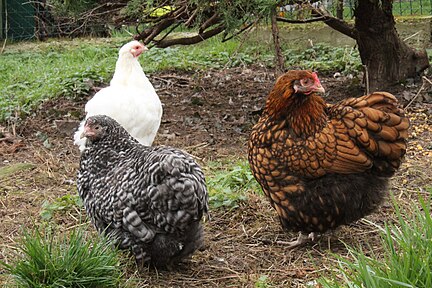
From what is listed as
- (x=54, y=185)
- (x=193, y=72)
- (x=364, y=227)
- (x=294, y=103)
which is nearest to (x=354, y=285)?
(x=294, y=103)

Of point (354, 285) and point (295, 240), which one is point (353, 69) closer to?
point (295, 240)

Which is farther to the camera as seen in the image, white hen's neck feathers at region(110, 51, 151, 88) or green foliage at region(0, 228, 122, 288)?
white hen's neck feathers at region(110, 51, 151, 88)

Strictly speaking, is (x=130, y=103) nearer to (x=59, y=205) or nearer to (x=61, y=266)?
(x=59, y=205)

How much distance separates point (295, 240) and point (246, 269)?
57cm

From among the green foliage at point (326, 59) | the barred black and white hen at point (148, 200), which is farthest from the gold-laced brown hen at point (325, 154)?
the green foliage at point (326, 59)

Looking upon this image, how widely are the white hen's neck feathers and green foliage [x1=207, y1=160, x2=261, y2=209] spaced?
41.3 inches

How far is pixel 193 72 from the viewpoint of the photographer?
346 inches

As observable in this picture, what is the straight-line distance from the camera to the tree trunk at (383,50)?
6.32 meters

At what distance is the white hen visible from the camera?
17.2ft

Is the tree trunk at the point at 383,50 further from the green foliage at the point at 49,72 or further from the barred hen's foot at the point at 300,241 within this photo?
the green foliage at the point at 49,72

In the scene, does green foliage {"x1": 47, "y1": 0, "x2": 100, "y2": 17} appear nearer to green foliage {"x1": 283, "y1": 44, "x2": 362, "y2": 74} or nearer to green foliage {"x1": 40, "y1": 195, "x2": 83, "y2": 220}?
green foliage {"x1": 40, "y1": 195, "x2": 83, "y2": 220}

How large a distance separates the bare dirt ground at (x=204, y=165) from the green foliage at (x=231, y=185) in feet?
0.27

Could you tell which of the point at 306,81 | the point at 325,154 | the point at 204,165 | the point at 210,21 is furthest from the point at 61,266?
the point at 210,21

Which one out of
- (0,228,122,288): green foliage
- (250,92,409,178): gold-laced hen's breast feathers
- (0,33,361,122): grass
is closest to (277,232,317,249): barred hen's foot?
(250,92,409,178): gold-laced hen's breast feathers
